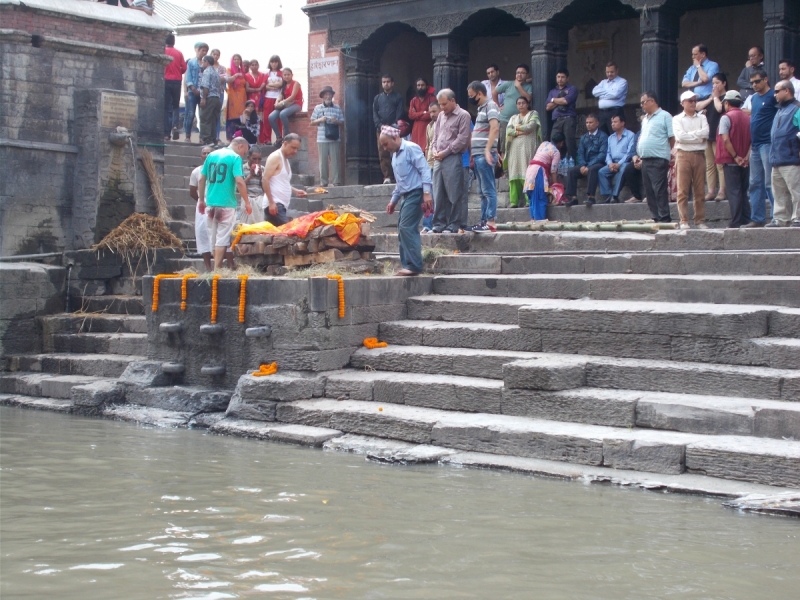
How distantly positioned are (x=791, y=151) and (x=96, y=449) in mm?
6879

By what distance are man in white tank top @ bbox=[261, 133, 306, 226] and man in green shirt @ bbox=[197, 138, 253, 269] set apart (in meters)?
0.34

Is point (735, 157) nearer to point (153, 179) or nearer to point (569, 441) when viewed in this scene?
point (569, 441)

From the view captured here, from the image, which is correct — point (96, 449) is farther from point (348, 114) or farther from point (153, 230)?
point (348, 114)

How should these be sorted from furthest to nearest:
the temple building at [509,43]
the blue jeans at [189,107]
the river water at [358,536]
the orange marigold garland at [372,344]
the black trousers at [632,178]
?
the blue jeans at [189,107] → the temple building at [509,43] → the black trousers at [632,178] → the orange marigold garland at [372,344] → the river water at [358,536]

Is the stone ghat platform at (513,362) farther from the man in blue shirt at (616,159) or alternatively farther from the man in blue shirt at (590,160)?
the man in blue shirt at (590,160)

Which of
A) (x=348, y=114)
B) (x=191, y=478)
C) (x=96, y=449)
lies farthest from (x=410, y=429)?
(x=348, y=114)

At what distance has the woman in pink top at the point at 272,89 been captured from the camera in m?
17.5

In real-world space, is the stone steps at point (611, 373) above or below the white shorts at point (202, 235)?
below

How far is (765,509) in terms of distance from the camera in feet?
19.3

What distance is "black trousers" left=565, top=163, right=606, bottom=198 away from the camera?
13219mm

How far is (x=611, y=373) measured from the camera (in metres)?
7.74

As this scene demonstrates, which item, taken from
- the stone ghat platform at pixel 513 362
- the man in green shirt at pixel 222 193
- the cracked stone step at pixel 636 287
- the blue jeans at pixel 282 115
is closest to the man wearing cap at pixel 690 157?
the stone ghat platform at pixel 513 362

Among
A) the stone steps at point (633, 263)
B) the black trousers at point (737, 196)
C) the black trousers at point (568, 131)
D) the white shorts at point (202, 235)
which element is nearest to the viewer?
the stone steps at point (633, 263)

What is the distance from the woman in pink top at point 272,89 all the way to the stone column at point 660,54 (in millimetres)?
6135
